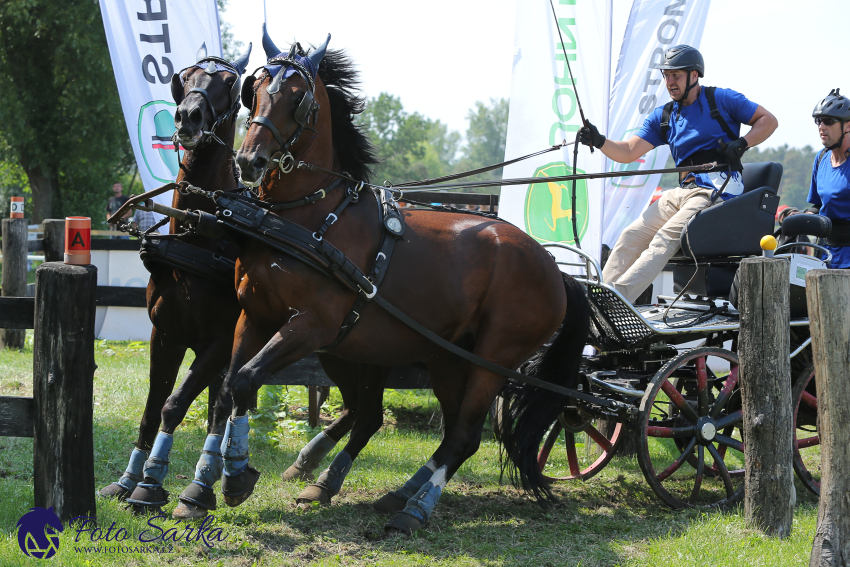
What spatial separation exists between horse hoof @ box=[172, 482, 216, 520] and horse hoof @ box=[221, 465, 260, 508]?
12 centimetres

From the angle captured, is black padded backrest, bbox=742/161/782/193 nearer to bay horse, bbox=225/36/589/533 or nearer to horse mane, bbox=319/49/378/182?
bay horse, bbox=225/36/589/533

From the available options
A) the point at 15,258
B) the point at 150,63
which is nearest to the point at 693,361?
the point at 150,63

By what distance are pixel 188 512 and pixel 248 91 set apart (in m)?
1.95

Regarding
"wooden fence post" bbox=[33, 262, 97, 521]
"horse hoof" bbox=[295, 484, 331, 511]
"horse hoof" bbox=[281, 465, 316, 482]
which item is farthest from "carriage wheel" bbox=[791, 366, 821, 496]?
"wooden fence post" bbox=[33, 262, 97, 521]

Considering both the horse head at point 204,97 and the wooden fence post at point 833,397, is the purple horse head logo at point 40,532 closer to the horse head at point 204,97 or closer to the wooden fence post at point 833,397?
the horse head at point 204,97

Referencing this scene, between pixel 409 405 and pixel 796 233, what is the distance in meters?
3.51

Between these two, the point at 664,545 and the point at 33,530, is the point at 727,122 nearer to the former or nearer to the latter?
the point at 664,545

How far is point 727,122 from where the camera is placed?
4.64 meters

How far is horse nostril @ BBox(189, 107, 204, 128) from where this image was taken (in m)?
3.35

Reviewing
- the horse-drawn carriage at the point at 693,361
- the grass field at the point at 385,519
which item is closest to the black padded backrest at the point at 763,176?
the horse-drawn carriage at the point at 693,361

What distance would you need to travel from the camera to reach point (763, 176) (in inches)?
187

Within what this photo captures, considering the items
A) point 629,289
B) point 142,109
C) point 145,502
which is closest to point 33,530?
point 145,502

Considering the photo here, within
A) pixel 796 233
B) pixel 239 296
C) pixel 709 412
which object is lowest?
pixel 709 412

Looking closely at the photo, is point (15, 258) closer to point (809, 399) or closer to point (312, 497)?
point (312, 497)
